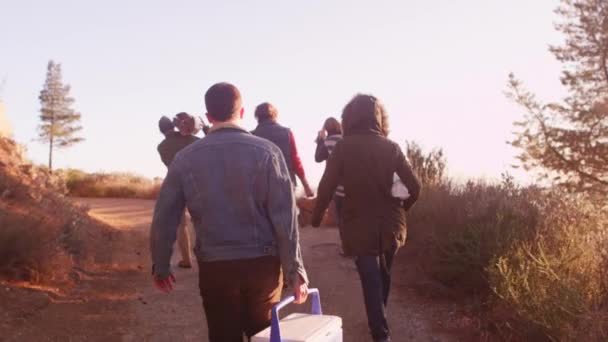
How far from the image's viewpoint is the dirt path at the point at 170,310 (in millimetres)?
5480

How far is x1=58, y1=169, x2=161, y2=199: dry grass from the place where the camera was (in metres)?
19.8

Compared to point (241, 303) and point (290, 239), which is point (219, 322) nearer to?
point (241, 303)

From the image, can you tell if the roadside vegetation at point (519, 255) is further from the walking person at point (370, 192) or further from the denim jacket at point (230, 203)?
the denim jacket at point (230, 203)

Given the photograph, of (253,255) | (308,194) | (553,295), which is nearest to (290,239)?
(253,255)

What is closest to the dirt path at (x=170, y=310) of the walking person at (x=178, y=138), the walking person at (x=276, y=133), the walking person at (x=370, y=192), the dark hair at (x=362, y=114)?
the walking person at (x=370, y=192)

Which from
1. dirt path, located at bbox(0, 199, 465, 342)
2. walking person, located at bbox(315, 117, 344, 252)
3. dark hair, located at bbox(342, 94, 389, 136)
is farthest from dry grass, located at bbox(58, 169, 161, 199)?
dark hair, located at bbox(342, 94, 389, 136)

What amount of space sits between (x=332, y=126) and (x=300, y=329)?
5285 mm

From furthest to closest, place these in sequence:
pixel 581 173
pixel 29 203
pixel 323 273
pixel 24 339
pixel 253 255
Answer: pixel 581 173 → pixel 29 203 → pixel 323 273 → pixel 24 339 → pixel 253 255

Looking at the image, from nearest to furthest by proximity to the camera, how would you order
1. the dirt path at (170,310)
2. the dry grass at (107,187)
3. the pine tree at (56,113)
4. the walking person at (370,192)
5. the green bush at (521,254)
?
the green bush at (521,254), the walking person at (370,192), the dirt path at (170,310), the dry grass at (107,187), the pine tree at (56,113)

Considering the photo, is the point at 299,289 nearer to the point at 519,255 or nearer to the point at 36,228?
the point at 519,255

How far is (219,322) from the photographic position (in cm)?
319

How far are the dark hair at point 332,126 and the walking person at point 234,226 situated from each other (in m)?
4.83

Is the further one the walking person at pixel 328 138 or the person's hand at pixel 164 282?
the walking person at pixel 328 138

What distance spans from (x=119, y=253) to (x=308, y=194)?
3.92m
